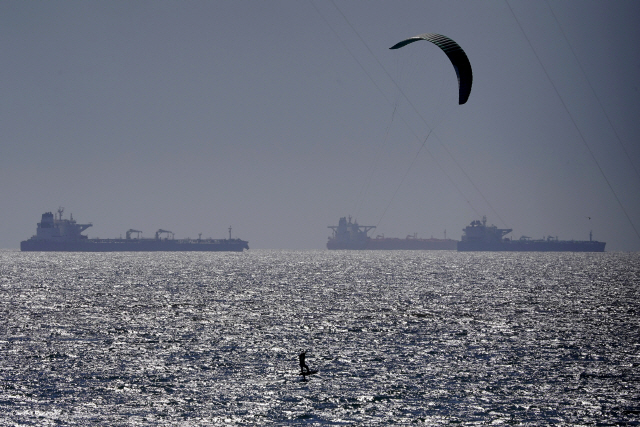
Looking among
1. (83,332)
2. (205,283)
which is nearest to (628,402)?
(83,332)

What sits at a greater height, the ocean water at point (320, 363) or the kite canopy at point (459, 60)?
the kite canopy at point (459, 60)

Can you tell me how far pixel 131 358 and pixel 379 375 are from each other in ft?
40.3

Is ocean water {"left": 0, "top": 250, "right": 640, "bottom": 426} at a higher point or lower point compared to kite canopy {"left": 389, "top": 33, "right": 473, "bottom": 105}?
lower

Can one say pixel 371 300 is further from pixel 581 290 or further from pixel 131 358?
pixel 131 358

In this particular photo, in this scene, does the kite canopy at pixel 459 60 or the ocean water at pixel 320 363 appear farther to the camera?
the kite canopy at pixel 459 60

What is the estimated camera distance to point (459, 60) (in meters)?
36.3

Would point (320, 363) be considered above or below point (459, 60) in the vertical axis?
below

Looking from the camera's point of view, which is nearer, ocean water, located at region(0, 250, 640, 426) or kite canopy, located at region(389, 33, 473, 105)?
ocean water, located at region(0, 250, 640, 426)

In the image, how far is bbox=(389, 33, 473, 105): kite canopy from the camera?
3631 cm

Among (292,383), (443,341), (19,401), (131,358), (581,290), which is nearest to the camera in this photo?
(19,401)

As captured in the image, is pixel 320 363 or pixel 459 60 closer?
pixel 320 363

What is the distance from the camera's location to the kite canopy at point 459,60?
36312 mm

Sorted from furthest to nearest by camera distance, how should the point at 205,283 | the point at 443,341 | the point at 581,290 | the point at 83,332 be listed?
1. the point at 205,283
2. the point at 581,290
3. the point at 83,332
4. the point at 443,341

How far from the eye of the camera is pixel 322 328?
4644 centimetres
